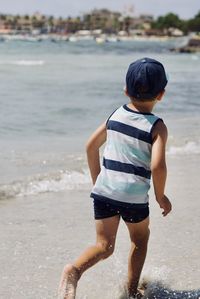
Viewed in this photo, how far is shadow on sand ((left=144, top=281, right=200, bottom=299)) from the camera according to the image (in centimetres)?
348

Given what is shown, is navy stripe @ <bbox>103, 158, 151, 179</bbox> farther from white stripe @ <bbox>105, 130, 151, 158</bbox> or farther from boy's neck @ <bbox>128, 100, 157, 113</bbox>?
boy's neck @ <bbox>128, 100, 157, 113</bbox>

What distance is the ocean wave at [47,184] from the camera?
607 centimetres

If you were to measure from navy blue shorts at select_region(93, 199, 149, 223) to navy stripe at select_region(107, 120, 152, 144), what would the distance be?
0.34 metres

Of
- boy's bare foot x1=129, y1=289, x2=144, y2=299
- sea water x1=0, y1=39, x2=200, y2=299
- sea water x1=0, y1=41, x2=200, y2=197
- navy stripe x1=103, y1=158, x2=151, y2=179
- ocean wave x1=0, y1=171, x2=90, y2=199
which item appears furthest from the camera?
sea water x1=0, y1=41, x2=200, y2=197

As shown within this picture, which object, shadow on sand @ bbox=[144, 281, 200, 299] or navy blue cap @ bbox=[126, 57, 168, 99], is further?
shadow on sand @ bbox=[144, 281, 200, 299]

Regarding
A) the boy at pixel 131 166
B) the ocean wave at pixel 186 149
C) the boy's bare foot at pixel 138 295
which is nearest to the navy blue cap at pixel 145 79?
the boy at pixel 131 166

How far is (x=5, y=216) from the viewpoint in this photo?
5.16 meters

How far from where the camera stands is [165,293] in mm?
3549

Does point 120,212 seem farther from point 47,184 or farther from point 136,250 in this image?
point 47,184

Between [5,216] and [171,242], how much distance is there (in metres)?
1.43

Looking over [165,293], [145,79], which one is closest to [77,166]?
[165,293]

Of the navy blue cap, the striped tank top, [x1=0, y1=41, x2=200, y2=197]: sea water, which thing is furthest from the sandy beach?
the navy blue cap

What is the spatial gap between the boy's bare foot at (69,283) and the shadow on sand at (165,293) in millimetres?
507

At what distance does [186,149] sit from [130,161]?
18.6 ft
